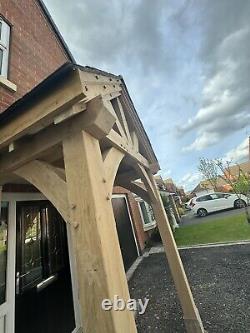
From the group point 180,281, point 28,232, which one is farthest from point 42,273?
point 180,281

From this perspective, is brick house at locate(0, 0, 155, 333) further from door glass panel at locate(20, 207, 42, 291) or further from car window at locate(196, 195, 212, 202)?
car window at locate(196, 195, 212, 202)

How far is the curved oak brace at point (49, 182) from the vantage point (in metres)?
1.43

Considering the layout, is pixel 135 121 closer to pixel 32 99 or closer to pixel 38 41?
pixel 32 99

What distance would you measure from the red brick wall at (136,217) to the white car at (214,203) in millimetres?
9879

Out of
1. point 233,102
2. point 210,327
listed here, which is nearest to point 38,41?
point 210,327

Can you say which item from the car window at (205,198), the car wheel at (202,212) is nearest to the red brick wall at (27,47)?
the car window at (205,198)

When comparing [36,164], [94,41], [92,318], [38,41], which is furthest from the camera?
[94,41]

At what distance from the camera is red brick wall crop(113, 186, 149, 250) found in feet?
27.8

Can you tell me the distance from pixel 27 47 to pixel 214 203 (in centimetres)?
1793

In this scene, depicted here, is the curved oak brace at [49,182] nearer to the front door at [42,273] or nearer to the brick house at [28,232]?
the brick house at [28,232]

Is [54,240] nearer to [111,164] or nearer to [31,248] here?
[31,248]

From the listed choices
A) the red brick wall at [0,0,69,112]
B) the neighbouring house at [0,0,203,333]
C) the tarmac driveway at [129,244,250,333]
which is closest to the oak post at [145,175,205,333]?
the neighbouring house at [0,0,203,333]

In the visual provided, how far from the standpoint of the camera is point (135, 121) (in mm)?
4188

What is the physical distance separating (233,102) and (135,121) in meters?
62.7
